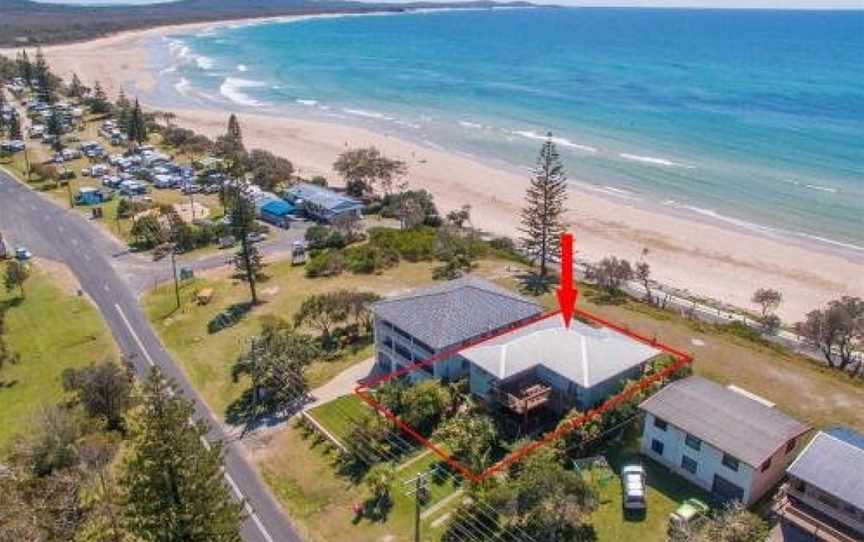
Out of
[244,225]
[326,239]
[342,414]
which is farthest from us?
[326,239]

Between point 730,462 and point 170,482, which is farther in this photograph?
point 730,462

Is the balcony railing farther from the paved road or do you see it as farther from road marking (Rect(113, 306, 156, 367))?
road marking (Rect(113, 306, 156, 367))

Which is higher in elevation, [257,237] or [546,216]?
→ [546,216]

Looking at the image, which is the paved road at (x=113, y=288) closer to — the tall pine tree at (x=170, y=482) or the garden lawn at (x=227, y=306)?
the garden lawn at (x=227, y=306)

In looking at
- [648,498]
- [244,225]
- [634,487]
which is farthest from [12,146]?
[648,498]

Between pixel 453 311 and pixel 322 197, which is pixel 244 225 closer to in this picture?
pixel 453 311

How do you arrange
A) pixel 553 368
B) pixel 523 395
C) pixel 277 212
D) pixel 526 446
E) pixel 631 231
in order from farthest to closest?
pixel 631 231, pixel 277 212, pixel 553 368, pixel 523 395, pixel 526 446
